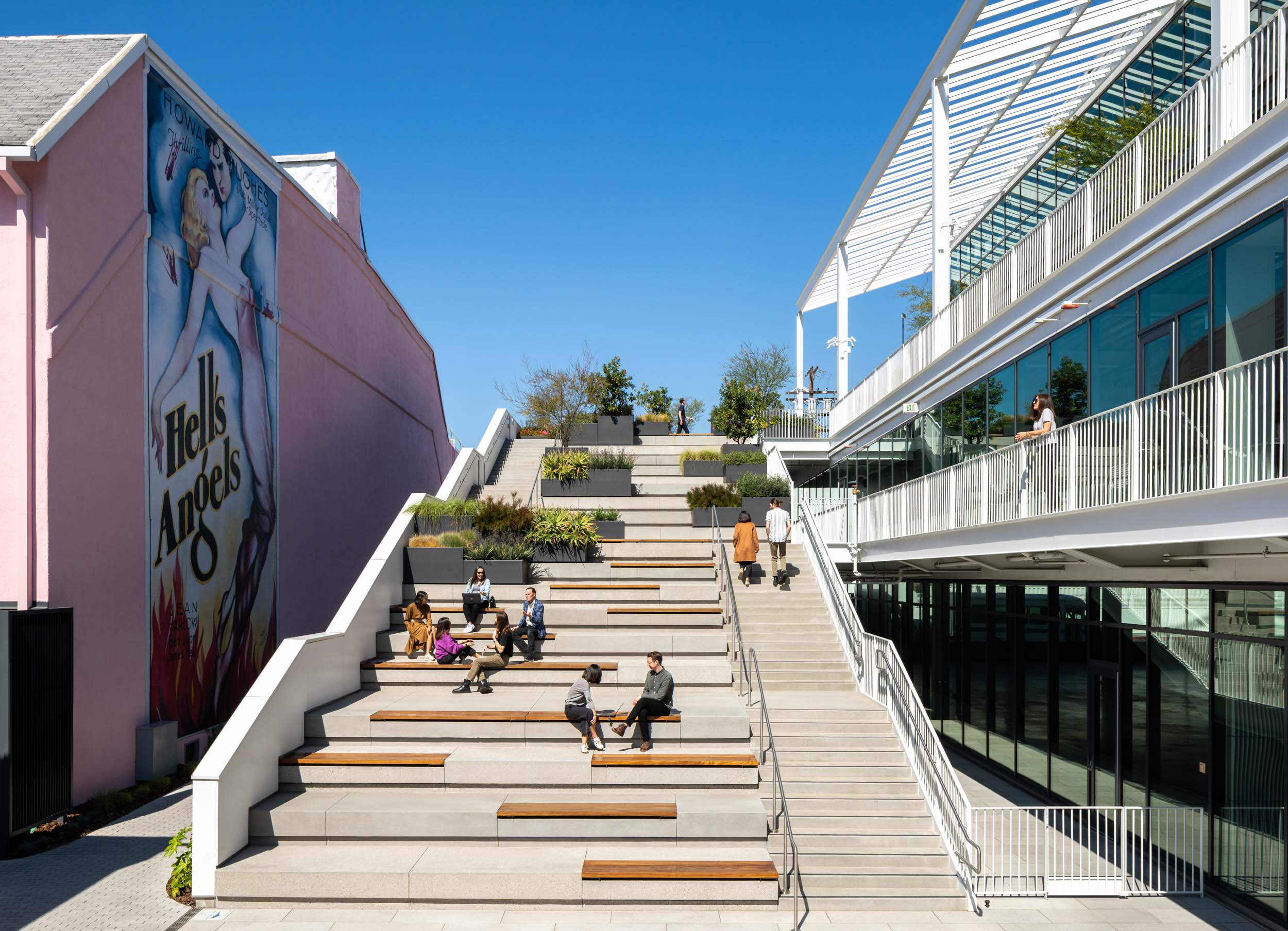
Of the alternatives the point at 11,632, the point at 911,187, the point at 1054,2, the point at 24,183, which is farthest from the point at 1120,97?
the point at 11,632

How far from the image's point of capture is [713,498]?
21125mm

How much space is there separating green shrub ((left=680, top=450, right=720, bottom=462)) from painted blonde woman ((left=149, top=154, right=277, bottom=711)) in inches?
437

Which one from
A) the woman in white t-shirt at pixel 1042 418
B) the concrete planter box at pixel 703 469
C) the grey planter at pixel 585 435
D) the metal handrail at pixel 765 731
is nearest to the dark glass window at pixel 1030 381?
the woman in white t-shirt at pixel 1042 418

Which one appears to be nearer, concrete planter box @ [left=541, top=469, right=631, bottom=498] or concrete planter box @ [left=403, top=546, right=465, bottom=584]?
concrete planter box @ [left=403, top=546, right=465, bottom=584]

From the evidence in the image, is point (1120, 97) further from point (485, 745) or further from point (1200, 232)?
point (485, 745)

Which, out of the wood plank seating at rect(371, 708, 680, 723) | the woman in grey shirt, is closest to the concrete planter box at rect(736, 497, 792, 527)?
the wood plank seating at rect(371, 708, 680, 723)

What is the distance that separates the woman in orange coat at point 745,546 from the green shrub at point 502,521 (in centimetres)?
406

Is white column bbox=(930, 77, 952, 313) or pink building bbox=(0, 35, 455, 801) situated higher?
white column bbox=(930, 77, 952, 313)

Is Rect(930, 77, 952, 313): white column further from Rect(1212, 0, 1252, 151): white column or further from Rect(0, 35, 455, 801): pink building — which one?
Rect(0, 35, 455, 801): pink building

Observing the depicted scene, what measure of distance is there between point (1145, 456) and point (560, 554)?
11.0m

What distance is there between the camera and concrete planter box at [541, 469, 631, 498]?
76.5 ft

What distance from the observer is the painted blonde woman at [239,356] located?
14602mm

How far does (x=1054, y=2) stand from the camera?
15109mm

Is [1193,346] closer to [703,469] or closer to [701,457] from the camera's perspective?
[703,469]
